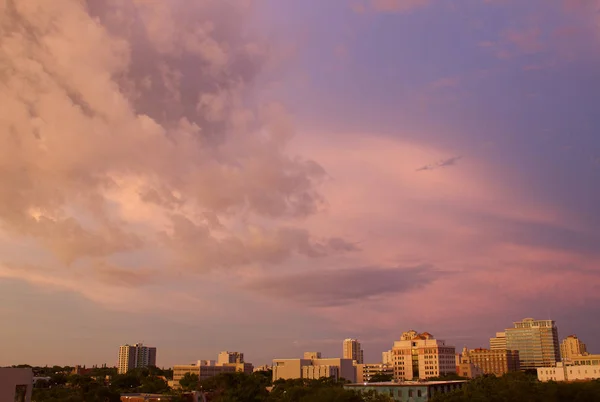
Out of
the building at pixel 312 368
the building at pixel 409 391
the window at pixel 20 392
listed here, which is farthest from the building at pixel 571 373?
the window at pixel 20 392

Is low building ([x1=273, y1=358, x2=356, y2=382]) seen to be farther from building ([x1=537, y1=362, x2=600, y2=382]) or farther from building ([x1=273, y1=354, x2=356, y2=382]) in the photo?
building ([x1=537, y1=362, x2=600, y2=382])

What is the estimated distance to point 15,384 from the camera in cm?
3975

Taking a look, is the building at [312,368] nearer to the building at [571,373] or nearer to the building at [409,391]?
the building at [571,373]

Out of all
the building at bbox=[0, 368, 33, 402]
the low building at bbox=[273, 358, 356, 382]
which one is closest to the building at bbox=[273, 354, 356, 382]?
the low building at bbox=[273, 358, 356, 382]

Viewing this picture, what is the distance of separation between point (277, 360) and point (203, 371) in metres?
26.1

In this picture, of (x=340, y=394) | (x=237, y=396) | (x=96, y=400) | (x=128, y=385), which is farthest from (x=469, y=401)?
(x=128, y=385)

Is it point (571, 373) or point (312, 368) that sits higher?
point (312, 368)

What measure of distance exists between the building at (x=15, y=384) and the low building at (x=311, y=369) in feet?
478

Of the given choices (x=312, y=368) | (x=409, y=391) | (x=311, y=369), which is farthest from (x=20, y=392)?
(x=312, y=368)

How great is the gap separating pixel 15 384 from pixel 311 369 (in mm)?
151095

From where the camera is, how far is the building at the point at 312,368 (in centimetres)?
18112

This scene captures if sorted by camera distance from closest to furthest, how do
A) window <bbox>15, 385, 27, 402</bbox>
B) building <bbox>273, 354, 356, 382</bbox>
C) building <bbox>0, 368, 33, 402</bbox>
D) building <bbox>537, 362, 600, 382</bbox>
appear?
building <bbox>0, 368, 33, 402</bbox>
window <bbox>15, 385, 27, 402</bbox>
building <bbox>537, 362, 600, 382</bbox>
building <bbox>273, 354, 356, 382</bbox>

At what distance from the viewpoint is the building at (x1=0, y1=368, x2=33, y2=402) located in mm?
39125

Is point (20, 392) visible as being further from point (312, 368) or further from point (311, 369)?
point (312, 368)
